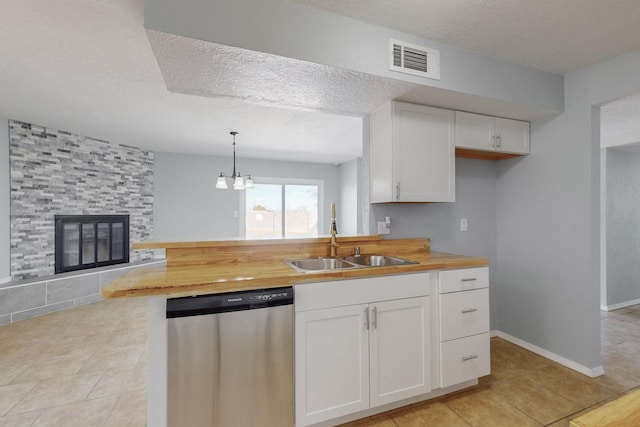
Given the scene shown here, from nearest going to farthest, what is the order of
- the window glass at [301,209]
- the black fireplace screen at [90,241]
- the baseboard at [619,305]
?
the baseboard at [619,305], the black fireplace screen at [90,241], the window glass at [301,209]

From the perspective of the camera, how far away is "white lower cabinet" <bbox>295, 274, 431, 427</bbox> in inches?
60.1

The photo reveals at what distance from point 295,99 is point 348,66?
0.55m

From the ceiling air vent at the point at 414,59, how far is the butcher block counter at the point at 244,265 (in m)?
1.23

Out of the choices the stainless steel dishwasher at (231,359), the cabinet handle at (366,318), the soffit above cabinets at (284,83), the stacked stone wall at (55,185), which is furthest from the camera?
the stacked stone wall at (55,185)

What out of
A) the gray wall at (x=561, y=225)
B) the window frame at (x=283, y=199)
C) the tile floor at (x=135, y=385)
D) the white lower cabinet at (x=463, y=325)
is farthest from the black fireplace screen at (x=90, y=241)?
the gray wall at (x=561, y=225)

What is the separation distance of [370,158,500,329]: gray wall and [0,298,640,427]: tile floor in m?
0.80

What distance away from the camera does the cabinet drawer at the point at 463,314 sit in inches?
73.5

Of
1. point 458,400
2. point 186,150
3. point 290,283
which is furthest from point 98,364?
point 186,150

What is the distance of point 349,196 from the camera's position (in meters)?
6.33

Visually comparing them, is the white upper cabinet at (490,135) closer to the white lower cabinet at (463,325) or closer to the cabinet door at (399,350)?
the white lower cabinet at (463,325)

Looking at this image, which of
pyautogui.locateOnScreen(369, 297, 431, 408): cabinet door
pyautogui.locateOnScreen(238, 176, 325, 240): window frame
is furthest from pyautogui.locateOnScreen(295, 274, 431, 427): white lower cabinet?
pyautogui.locateOnScreen(238, 176, 325, 240): window frame

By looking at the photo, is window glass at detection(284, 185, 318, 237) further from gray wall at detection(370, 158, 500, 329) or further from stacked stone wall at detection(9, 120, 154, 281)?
gray wall at detection(370, 158, 500, 329)

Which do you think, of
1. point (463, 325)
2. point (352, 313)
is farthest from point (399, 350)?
point (463, 325)

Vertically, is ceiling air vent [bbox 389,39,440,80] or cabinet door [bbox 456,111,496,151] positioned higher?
ceiling air vent [bbox 389,39,440,80]
